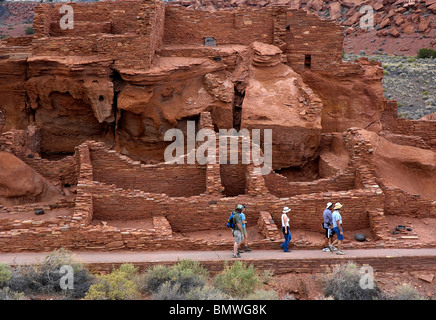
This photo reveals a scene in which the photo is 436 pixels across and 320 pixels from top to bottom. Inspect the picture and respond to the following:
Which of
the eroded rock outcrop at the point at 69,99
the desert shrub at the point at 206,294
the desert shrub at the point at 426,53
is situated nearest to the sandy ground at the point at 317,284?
the desert shrub at the point at 206,294

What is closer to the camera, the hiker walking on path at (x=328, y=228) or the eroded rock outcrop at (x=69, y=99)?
the hiker walking on path at (x=328, y=228)

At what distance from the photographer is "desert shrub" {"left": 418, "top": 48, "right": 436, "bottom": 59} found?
48.4 meters

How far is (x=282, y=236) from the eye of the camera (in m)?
13.3

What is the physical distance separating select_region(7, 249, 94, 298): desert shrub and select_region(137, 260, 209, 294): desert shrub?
1.03m

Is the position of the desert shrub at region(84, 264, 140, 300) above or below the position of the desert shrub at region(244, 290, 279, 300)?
above

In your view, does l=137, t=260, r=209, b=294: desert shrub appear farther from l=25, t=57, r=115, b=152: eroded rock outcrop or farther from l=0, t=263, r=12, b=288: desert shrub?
l=25, t=57, r=115, b=152: eroded rock outcrop

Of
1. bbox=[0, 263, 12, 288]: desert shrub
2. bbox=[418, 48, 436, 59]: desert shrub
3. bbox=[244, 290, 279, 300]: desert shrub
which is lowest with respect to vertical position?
bbox=[244, 290, 279, 300]: desert shrub

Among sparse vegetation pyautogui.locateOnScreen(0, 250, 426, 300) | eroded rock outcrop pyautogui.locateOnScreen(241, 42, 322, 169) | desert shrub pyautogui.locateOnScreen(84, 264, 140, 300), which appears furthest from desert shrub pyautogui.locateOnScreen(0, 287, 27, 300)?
eroded rock outcrop pyautogui.locateOnScreen(241, 42, 322, 169)

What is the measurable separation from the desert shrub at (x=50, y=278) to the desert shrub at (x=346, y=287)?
4622mm

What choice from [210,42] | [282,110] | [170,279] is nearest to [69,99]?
[210,42]

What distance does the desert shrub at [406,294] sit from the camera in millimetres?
10227

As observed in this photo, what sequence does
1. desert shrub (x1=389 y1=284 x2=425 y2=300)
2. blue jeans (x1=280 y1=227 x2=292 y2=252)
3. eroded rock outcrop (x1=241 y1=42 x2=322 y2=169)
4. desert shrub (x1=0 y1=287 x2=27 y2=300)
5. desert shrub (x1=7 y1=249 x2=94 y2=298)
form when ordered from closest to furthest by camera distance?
1. desert shrub (x1=0 y1=287 x2=27 y2=300)
2. desert shrub (x1=7 y1=249 x2=94 y2=298)
3. desert shrub (x1=389 y1=284 x2=425 y2=300)
4. blue jeans (x1=280 y1=227 x2=292 y2=252)
5. eroded rock outcrop (x1=241 y1=42 x2=322 y2=169)

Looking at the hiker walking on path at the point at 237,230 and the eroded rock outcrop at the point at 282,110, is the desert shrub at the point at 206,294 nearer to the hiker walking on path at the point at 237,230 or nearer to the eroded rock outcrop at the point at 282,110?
the hiker walking on path at the point at 237,230
